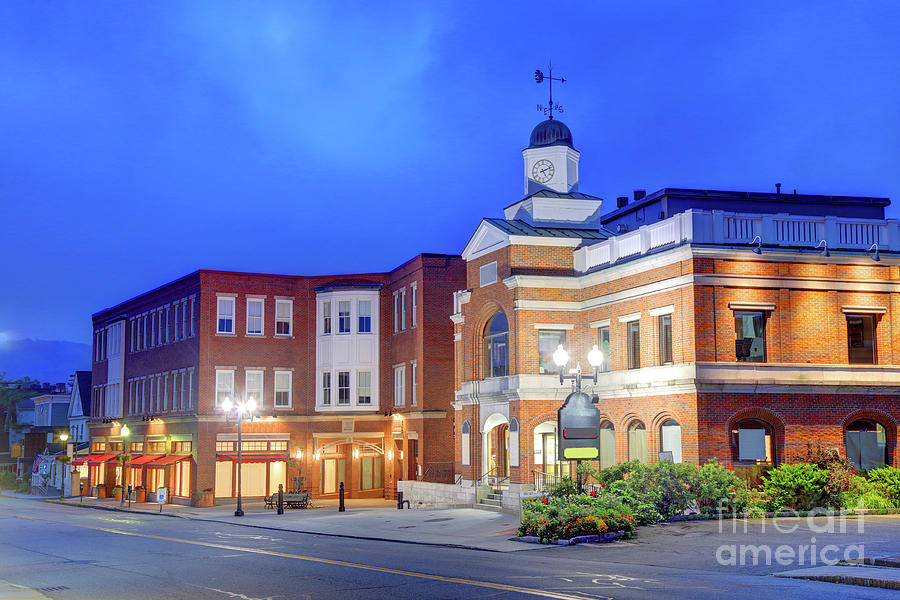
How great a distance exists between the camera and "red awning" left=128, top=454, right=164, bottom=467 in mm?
53812

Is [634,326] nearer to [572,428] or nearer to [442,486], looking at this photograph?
[572,428]

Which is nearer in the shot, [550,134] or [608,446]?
[608,446]

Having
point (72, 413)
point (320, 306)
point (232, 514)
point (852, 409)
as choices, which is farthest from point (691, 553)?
point (72, 413)

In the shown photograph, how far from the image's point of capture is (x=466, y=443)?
4047cm

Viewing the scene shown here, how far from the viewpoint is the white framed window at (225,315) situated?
5125cm

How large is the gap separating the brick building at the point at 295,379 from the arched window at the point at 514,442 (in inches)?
463

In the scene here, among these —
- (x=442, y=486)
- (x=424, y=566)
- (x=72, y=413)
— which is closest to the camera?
(x=424, y=566)

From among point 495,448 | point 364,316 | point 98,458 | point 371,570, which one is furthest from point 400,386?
point 371,570

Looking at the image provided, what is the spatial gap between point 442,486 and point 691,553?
2154cm

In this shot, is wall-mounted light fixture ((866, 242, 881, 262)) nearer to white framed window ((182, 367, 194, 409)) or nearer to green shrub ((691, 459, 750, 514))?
green shrub ((691, 459, 750, 514))

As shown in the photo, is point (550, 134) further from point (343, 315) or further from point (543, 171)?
point (343, 315)

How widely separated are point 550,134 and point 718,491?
2052cm

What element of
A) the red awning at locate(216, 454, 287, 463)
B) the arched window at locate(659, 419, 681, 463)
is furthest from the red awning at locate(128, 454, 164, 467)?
the arched window at locate(659, 419, 681, 463)

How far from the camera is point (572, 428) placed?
26656mm
